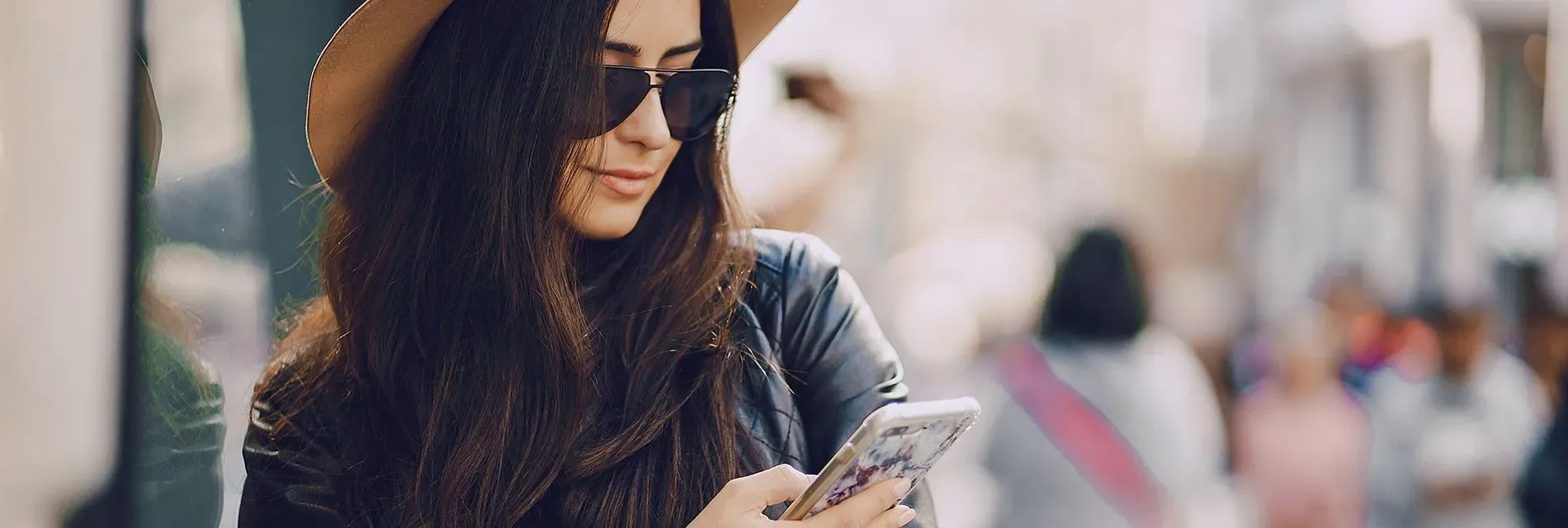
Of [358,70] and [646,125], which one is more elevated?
[358,70]

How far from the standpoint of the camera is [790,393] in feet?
5.91

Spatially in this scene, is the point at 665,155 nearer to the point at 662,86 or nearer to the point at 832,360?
the point at 662,86

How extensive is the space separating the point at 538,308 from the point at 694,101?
1.01 ft

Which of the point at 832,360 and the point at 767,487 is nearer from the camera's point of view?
the point at 767,487

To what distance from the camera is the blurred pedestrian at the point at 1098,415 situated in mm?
3783

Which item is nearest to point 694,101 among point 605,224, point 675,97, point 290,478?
point 675,97

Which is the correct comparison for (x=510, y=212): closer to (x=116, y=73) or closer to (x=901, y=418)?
(x=116, y=73)

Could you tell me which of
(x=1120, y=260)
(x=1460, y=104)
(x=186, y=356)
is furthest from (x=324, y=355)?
(x=1460, y=104)

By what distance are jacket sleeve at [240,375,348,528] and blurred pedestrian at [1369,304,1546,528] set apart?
4261 mm

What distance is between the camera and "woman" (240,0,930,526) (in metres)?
1.72

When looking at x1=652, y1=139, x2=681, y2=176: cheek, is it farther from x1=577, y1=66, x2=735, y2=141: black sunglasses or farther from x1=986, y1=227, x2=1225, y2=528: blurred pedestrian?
x1=986, y1=227, x2=1225, y2=528: blurred pedestrian

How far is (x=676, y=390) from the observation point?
5.83 ft

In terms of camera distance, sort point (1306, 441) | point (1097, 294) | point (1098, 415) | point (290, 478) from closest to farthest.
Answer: point (290, 478) < point (1098, 415) < point (1097, 294) < point (1306, 441)

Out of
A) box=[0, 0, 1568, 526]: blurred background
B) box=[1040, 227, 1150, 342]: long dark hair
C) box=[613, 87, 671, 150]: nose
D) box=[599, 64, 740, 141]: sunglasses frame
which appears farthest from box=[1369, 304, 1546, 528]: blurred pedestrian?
box=[613, 87, 671, 150]: nose
